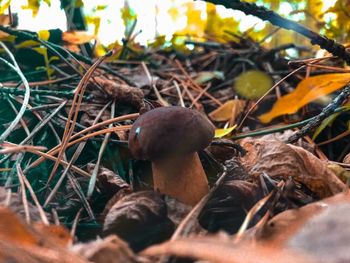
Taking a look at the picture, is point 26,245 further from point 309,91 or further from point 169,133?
point 309,91

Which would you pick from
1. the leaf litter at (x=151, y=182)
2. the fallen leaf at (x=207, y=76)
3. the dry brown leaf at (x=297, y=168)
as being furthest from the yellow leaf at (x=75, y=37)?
the dry brown leaf at (x=297, y=168)

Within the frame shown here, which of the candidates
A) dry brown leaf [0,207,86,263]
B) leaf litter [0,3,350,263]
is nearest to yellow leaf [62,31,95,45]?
leaf litter [0,3,350,263]

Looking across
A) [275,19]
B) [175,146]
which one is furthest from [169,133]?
[275,19]

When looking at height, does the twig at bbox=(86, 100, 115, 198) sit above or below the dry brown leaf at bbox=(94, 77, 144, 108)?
below

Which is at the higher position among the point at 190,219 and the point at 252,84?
the point at 252,84

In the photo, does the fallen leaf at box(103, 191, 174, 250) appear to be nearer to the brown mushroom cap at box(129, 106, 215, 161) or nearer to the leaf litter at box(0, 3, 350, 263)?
the leaf litter at box(0, 3, 350, 263)

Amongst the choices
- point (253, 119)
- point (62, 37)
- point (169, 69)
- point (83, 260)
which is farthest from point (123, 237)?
point (169, 69)
